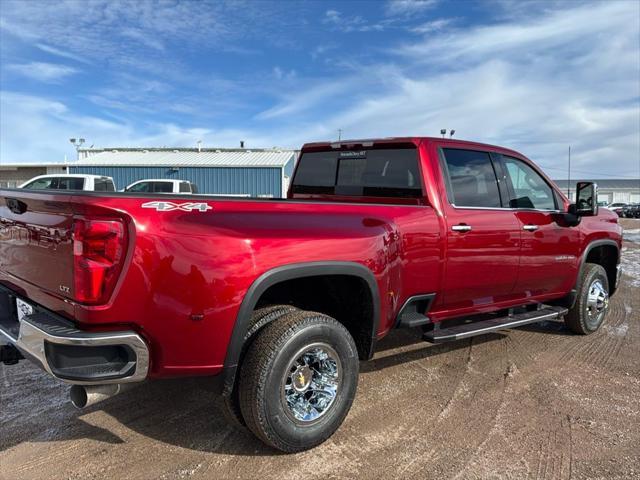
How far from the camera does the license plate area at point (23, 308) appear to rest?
2.83m

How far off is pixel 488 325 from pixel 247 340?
2.29 m

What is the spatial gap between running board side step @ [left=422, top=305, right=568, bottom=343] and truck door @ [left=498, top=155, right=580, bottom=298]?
0.20m

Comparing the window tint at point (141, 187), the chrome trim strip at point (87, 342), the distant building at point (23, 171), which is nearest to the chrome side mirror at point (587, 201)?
the chrome trim strip at point (87, 342)

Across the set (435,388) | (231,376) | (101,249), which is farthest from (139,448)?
(435,388)

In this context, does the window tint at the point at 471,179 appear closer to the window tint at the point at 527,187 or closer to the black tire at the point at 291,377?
the window tint at the point at 527,187

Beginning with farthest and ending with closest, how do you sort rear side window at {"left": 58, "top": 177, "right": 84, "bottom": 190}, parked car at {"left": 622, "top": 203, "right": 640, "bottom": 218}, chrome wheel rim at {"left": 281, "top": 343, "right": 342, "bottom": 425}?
1. parked car at {"left": 622, "top": 203, "right": 640, "bottom": 218}
2. rear side window at {"left": 58, "top": 177, "right": 84, "bottom": 190}
3. chrome wheel rim at {"left": 281, "top": 343, "right": 342, "bottom": 425}

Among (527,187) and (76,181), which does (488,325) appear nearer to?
(527,187)

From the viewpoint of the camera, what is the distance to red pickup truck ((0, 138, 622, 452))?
2.39 meters

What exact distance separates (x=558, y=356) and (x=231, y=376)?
352 centimetres

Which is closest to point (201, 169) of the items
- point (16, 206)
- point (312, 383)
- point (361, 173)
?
point (361, 173)

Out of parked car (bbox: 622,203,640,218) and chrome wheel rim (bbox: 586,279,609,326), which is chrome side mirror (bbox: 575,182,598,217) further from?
parked car (bbox: 622,203,640,218)

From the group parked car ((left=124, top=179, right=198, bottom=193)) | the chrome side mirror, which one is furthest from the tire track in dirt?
parked car ((left=124, top=179, right=198, bottom=193))

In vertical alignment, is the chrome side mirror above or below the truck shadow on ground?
above

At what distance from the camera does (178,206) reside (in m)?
2.53
